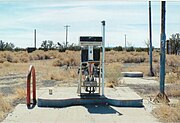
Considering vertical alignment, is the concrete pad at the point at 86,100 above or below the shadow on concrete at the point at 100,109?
above

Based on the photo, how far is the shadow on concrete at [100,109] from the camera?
1042 cm

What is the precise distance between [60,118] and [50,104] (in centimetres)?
171

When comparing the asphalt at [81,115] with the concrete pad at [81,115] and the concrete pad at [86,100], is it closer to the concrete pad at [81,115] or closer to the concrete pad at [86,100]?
the concrete pad at [81,115]

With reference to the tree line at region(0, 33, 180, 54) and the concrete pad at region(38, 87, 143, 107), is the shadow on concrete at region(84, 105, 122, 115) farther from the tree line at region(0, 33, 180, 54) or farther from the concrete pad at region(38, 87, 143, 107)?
the tree line at region(0, 33, 180, 54)

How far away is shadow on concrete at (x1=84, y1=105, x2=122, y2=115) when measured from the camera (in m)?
10.4

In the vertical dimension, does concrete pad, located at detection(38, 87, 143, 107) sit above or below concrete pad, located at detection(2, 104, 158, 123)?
above

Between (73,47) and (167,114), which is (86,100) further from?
(73,47)

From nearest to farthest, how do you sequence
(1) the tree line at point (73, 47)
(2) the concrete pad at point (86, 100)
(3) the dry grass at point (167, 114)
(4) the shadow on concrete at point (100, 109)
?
(3) the dry grass at point (167, 114)
(4) the shadow on concrete at point (100, 109)
(2) the concrete pad at point (86, 100)
(1) the tree line at point (73, 47)

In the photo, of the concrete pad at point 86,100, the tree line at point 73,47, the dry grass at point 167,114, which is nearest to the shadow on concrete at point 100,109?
the concrete pad at point 86,100

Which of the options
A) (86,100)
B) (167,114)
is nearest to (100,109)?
(86,100)

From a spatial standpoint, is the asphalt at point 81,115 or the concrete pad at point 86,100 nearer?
the asphalt at point 81,115

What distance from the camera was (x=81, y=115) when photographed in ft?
32.8

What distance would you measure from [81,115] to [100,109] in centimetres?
102

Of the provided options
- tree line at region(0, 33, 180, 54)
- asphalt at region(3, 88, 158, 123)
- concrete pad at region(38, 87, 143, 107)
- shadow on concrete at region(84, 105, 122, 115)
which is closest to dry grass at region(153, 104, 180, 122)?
asphalt at region(3, 88, 158, 123)
